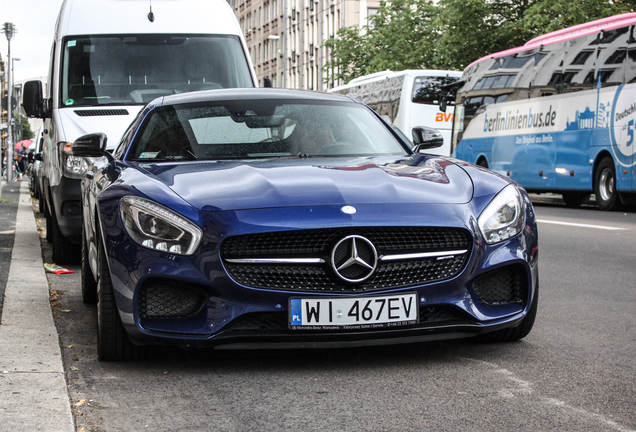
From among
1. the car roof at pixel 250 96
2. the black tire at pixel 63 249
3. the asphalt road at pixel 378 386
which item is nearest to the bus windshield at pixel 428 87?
the black tire at pixel 63 249

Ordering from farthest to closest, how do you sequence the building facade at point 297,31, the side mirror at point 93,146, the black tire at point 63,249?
the building facade at point 297,31 → the black tire at point 63,249 → the side mirror at point 93,146

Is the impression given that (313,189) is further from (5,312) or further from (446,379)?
(5,312)

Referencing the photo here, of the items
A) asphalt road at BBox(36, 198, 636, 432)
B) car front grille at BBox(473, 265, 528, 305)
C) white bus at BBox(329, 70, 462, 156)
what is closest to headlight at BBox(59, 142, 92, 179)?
asphalt road at BBox(36, 198, 636, 432)

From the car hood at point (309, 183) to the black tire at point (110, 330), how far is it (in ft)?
1.77

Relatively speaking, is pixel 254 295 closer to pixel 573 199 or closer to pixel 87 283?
pixel 87 283

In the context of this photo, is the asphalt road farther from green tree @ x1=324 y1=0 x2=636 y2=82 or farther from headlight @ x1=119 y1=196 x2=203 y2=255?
green tree @ x1=324 y1=0 x2=636 y2=82

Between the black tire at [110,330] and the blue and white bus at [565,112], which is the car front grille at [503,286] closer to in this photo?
the black tire at [110,330]

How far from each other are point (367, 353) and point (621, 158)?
50.9ft

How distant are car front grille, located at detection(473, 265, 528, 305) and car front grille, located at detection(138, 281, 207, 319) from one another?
1.28m

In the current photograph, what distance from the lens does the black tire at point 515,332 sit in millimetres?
5047

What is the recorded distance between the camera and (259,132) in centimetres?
578

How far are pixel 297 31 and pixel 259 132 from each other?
7727 cm

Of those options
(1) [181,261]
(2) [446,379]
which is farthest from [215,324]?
(2) [446,379]

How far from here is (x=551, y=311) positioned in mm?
6402
